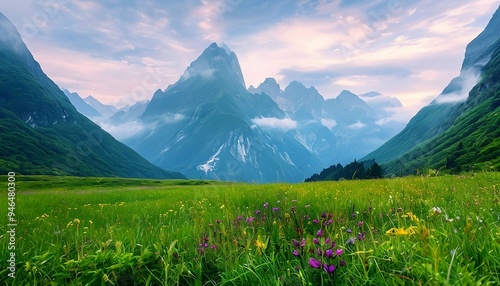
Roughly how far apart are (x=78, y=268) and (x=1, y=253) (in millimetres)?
1568

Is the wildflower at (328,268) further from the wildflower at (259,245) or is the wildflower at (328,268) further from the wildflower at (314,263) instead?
the wildflower at (259,245)

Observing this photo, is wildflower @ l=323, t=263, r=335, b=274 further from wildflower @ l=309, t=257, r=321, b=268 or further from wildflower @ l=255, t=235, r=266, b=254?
wildflower @ l=255, t=235, r=266, b=254

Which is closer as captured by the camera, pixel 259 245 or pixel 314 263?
pixel 314 263

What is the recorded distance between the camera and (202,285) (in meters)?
3.39

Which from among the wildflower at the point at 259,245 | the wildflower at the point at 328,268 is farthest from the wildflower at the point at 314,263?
the wildflower at the point at 259,245

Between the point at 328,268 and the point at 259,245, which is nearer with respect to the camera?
the point at 328,268

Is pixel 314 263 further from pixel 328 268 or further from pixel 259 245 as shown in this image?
pixel 259 245

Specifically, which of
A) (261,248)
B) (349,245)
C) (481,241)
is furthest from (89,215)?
(481,241)

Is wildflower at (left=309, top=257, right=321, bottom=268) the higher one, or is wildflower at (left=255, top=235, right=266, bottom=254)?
wildflower at (left=309, top=257, right=321, bottom=268)

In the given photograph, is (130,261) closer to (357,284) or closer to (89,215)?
(357,284)

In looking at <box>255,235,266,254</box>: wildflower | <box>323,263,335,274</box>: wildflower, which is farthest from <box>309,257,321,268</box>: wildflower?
<box>255,235,266,254</box>: wildflower

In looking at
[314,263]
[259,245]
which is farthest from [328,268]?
[259,245]

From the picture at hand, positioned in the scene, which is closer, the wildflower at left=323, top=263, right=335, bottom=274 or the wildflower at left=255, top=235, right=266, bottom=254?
the wildflower at left=323, top=263, right=335, bottom=274

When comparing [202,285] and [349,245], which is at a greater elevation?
[349,245]
